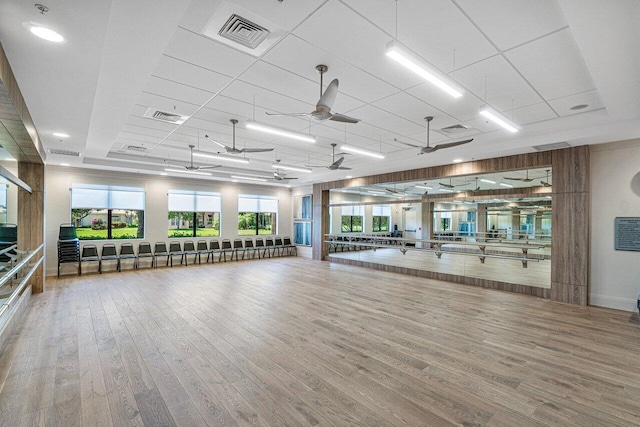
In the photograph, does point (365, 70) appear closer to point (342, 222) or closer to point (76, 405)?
point (76, 405)

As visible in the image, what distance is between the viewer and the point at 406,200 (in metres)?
8.88

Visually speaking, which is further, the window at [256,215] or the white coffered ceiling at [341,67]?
the window at [256,215]

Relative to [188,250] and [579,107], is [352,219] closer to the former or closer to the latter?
[188,250]

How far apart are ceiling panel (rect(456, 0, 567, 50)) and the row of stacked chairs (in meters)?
9.72

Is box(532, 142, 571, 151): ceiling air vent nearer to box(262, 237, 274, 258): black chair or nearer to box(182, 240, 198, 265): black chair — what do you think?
box(262, 237, 274, 258): black chair

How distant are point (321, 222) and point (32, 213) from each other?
25.8ft

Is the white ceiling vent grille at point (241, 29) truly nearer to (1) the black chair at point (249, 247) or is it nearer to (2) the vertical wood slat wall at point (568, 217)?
(2) the vertical wood slat wall at point (568, 217)

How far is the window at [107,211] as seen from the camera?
29.2ft

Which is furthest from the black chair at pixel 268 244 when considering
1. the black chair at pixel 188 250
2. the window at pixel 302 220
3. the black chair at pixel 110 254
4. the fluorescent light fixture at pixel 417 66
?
the fluorescent light fixture at pixel 417 66

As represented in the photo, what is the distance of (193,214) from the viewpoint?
10.9 meters

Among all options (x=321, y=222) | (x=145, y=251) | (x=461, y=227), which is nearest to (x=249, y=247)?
(x=321, y=222)

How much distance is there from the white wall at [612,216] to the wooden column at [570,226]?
19cm

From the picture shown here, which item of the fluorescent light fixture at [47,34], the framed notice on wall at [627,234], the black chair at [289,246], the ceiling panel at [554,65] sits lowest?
the black chair at [289,246]

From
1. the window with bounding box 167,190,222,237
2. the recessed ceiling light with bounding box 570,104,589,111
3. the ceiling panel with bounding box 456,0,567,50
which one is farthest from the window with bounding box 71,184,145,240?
the recessed ceiling light with bounding box 570,104,589,111
